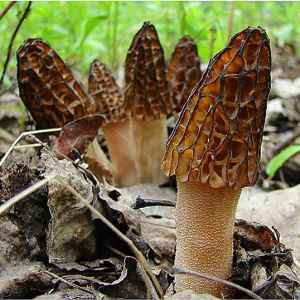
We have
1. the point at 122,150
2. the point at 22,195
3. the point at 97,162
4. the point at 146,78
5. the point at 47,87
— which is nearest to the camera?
the point at 22,195

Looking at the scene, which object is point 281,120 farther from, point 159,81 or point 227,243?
point 227,243

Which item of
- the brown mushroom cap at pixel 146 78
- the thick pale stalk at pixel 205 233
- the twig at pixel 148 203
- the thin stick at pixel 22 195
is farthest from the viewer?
the brown mushroom cap at pixel 146 78

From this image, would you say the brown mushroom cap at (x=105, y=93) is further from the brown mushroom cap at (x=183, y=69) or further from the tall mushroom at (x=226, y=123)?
the tall mushroom at (x=226, y=123)

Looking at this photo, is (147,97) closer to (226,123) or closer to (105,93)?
(105,93)

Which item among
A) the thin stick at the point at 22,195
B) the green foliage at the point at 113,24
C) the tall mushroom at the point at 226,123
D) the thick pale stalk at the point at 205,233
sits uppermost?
the green foliage at the point at 113,24

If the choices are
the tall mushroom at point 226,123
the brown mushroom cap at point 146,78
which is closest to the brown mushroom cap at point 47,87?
the brown mushroom cap at point 146,78

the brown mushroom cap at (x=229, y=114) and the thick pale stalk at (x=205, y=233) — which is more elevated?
the brown mushroom cap at (x=229, y=114)

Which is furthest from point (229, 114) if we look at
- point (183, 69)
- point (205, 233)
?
point (183, 69)
